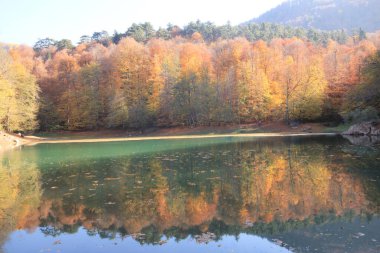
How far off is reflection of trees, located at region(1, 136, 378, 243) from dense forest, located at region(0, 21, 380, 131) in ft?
112

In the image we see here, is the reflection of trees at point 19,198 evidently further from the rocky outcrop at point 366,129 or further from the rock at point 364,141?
the rocky outcrop at point 366,129

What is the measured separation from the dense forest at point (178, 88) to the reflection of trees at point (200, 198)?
34.1 meters

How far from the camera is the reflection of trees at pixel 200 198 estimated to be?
1084 cm

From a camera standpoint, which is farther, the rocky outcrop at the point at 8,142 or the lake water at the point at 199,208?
the rocky outcrop at the point at 8,142

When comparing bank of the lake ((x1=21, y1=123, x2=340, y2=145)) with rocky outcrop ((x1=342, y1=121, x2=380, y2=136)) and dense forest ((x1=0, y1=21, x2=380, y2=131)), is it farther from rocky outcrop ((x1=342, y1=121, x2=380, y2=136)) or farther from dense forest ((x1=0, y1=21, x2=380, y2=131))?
rocky outcrop ((x1=342, y1=121, x2=380, y2=136))

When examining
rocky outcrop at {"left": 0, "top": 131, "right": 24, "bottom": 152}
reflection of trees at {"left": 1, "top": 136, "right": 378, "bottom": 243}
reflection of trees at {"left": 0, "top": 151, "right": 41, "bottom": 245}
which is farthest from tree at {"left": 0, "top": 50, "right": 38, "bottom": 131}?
reflection of trees at {"left": 1, "top": 136, "right": 378, "bottom": 243}

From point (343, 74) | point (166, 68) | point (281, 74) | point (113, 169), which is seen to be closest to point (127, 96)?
point (166, 68)

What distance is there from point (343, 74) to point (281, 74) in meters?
9.89

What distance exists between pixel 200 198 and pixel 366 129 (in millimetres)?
33387

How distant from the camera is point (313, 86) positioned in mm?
57031

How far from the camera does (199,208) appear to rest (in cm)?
1249

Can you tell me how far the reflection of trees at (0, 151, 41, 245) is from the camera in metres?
11.9

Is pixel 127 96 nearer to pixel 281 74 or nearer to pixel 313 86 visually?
pixel 281 74

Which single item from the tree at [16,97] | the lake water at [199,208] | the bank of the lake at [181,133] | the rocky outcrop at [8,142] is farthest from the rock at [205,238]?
the tree at [16,97]
